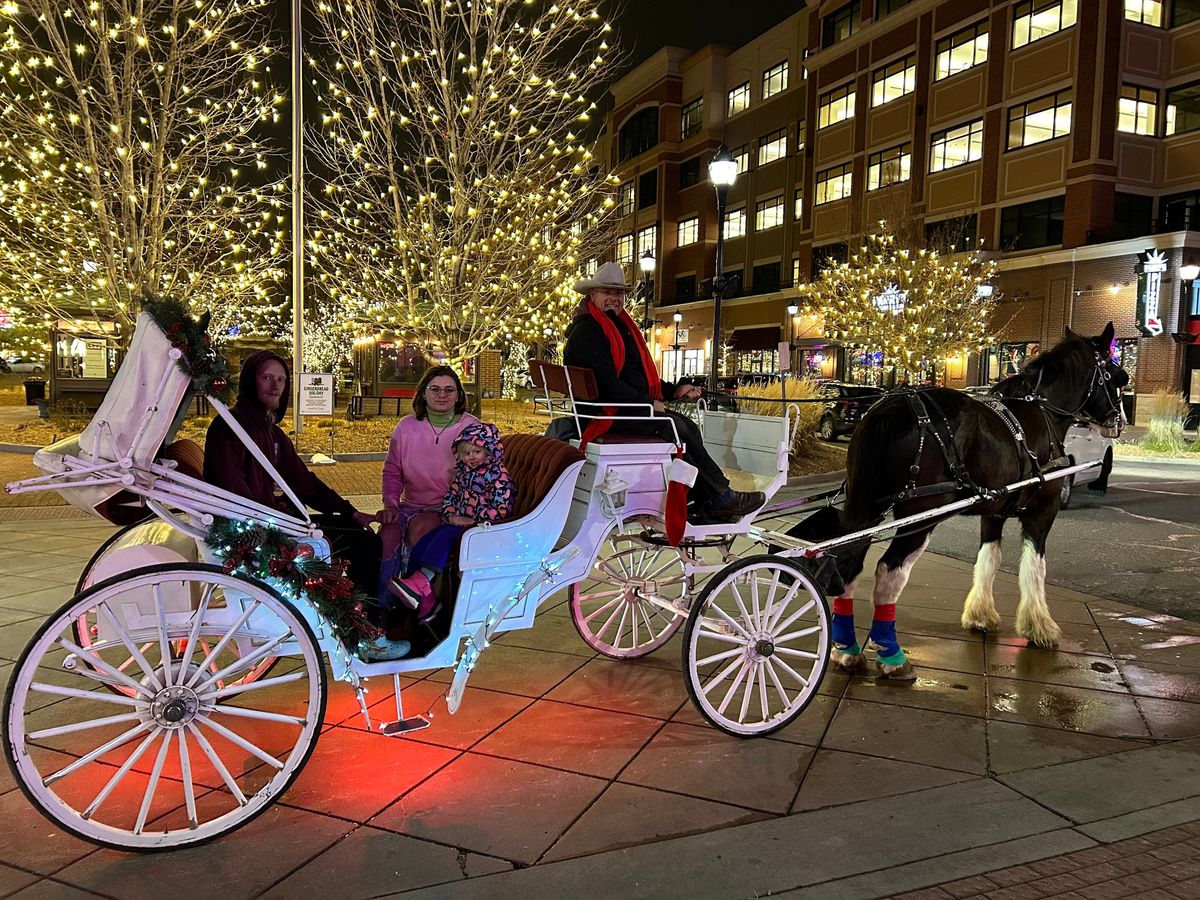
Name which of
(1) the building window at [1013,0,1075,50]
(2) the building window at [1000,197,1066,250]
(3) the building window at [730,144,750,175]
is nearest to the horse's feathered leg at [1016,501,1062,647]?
(2) the building window at [1000,197,1066,250]

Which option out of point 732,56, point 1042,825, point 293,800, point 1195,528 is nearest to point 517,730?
point 293,800

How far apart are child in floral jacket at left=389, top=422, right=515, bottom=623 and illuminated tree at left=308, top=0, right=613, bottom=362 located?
12.4 meters

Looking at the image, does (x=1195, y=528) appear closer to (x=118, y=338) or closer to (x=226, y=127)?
(x=226, y=127)

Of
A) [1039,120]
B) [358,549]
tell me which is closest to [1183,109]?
[1039,120]

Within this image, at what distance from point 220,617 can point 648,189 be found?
55.6 meters

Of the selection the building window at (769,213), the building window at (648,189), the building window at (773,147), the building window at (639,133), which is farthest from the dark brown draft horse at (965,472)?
the building window at (639,133)

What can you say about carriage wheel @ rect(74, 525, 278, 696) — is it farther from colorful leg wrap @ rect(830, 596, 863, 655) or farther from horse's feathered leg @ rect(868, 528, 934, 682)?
horse's feathered leg @ rect(868, 528, 934, 682)

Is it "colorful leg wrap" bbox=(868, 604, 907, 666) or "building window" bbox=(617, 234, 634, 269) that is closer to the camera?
"colorful leg wrap" bbox=(868, 604, 907, 666)

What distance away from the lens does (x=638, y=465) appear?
4.31m

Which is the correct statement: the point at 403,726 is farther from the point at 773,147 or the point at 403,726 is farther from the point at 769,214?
the point at 773,147

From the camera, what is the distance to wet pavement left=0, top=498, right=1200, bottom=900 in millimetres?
3000

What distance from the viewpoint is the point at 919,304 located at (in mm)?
28344

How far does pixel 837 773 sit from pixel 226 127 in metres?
15.8

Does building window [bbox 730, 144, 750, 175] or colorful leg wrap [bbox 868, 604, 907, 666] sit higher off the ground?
building window [bbox 730, 144, 750, 175]
